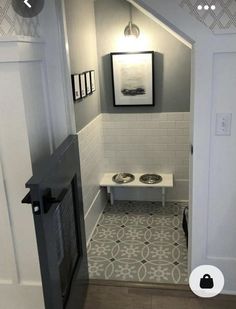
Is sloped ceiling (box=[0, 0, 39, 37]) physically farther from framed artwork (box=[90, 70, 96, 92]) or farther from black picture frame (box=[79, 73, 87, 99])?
framed artwork (box=[90, 70, 96, 92])

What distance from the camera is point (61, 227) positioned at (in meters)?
1.72

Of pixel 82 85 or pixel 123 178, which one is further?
pixel 123 178

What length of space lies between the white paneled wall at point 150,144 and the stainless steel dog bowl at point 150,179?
0.10 metres

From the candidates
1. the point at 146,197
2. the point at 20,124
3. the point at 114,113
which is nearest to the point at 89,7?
the point at 114,113

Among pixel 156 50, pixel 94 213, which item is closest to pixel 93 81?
pixel 156 50

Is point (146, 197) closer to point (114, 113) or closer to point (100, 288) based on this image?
point (114, 113)

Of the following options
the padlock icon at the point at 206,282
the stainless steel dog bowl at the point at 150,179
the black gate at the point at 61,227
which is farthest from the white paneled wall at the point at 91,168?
the padlock icon at the point at 206,282

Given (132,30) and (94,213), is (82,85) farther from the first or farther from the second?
(94,213)

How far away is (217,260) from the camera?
213 cm

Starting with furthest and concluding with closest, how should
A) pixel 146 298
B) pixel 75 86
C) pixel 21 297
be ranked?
pixel 75 86 < pixel 146 298 < pixel 21 297

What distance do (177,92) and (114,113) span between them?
2.35 feet

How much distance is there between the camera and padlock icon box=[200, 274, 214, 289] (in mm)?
2191

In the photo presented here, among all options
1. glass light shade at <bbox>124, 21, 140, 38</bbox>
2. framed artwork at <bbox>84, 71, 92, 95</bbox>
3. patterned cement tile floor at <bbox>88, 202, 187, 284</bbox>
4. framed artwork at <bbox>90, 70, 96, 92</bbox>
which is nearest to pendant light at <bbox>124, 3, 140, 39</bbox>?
glass light shade at <bbox>124, 21, 140, 38</bbox>

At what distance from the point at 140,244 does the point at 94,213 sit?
1.92 ft
